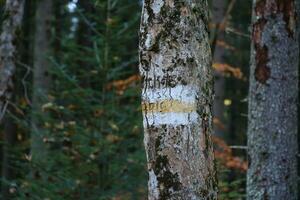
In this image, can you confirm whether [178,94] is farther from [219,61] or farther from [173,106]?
[219,61]

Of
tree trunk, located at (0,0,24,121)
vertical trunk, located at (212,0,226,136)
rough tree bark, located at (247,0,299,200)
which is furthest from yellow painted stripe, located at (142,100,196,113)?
vertical trunk, located at (212,0,226,136)

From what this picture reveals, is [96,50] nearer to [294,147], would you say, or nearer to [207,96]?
[294,147]

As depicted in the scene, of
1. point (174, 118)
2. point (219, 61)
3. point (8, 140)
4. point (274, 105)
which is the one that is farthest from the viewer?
point (219, 61)

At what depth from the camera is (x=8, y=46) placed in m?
6.11

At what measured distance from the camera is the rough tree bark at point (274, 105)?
6.05 meters

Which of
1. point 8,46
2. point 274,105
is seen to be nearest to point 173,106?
point 274,105

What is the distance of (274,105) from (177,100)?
10.4ft

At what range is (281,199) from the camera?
19.9 feet

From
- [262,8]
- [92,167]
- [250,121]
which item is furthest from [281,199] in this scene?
[92,167]

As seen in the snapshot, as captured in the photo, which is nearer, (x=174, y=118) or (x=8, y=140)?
(x=174, y=118)

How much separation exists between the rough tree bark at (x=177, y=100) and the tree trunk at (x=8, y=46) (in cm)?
328

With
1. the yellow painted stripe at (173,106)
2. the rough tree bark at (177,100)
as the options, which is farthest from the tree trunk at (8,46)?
the yellow painted stripe at (173,106)

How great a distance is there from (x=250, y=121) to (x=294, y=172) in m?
0.73

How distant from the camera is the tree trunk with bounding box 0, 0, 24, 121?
6.10 meters
